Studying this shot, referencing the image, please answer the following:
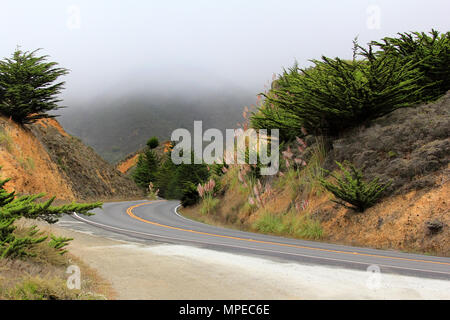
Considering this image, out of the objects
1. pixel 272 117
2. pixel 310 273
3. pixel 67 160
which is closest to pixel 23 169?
pixel 67 160

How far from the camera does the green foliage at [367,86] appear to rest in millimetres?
15203

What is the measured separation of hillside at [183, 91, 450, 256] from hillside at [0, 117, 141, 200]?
1221 centimetres

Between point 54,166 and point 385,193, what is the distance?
89.3ft

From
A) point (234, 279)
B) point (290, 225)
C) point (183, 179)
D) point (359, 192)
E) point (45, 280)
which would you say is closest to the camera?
point (45, 280)

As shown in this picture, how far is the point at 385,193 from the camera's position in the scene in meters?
13.2

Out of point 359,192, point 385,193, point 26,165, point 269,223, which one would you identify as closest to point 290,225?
point 269,223

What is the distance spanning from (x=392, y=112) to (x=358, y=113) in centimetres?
151

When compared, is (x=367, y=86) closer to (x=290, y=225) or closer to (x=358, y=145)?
(x=358, y=145)

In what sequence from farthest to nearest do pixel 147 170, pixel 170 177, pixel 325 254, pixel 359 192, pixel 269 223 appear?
pixel 147 170 < pixel 170 177 < pixel 269 223 < pixel 359 192 < pixel 325 254

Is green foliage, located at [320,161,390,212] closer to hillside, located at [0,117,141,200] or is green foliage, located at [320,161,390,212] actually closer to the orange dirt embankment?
hillside, located at [0,117,141,200]

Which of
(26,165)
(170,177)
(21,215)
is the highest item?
(26,165)

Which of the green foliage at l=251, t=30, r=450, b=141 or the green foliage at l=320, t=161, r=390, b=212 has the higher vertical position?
the green foliage at l=251, t=30, r=450, b=141

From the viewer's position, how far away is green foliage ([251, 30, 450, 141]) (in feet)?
49.9

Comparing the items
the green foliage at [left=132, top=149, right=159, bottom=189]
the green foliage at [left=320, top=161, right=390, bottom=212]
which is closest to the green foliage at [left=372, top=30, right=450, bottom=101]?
the green foliage at [left=320, top=161, right=390, bottom=212]
